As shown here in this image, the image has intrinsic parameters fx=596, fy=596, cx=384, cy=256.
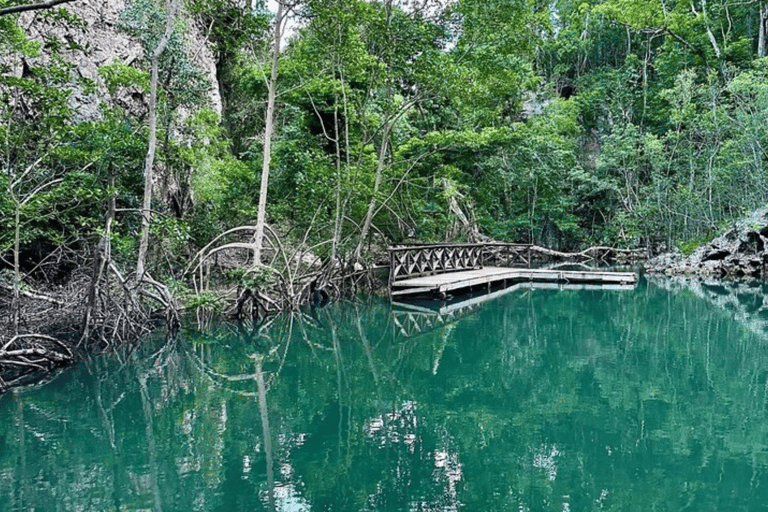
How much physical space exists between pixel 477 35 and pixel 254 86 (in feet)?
20.9

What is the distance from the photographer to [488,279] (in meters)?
17.5

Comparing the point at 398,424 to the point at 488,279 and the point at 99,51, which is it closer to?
the point at 99,51

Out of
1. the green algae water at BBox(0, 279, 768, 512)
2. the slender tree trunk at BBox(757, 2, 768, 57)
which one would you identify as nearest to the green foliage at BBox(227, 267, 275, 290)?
the green algae water at BBox(0, 279, 768, 512)

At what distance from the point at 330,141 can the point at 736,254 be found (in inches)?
525

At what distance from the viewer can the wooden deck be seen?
15016 millimetres

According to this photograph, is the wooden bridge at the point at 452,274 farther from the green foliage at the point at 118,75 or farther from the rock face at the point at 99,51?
the green foliage at the point at 118,75

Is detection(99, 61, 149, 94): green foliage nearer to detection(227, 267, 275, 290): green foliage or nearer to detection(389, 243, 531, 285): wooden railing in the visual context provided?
detection(227, 267, 275, 290): green foliage

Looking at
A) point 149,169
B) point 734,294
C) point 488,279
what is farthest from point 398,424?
point 734,294

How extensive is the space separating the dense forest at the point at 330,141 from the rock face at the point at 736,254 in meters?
1.72

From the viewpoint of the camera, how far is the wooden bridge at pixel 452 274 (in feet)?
49.8

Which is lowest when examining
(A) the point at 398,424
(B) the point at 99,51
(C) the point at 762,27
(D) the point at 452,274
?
(A) the point at 398,424

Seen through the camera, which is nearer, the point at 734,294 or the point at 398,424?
the point at 398,424

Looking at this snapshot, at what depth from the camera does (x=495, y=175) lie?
20.5m

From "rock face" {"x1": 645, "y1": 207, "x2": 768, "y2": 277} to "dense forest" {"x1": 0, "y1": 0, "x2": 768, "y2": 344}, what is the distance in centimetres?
172
